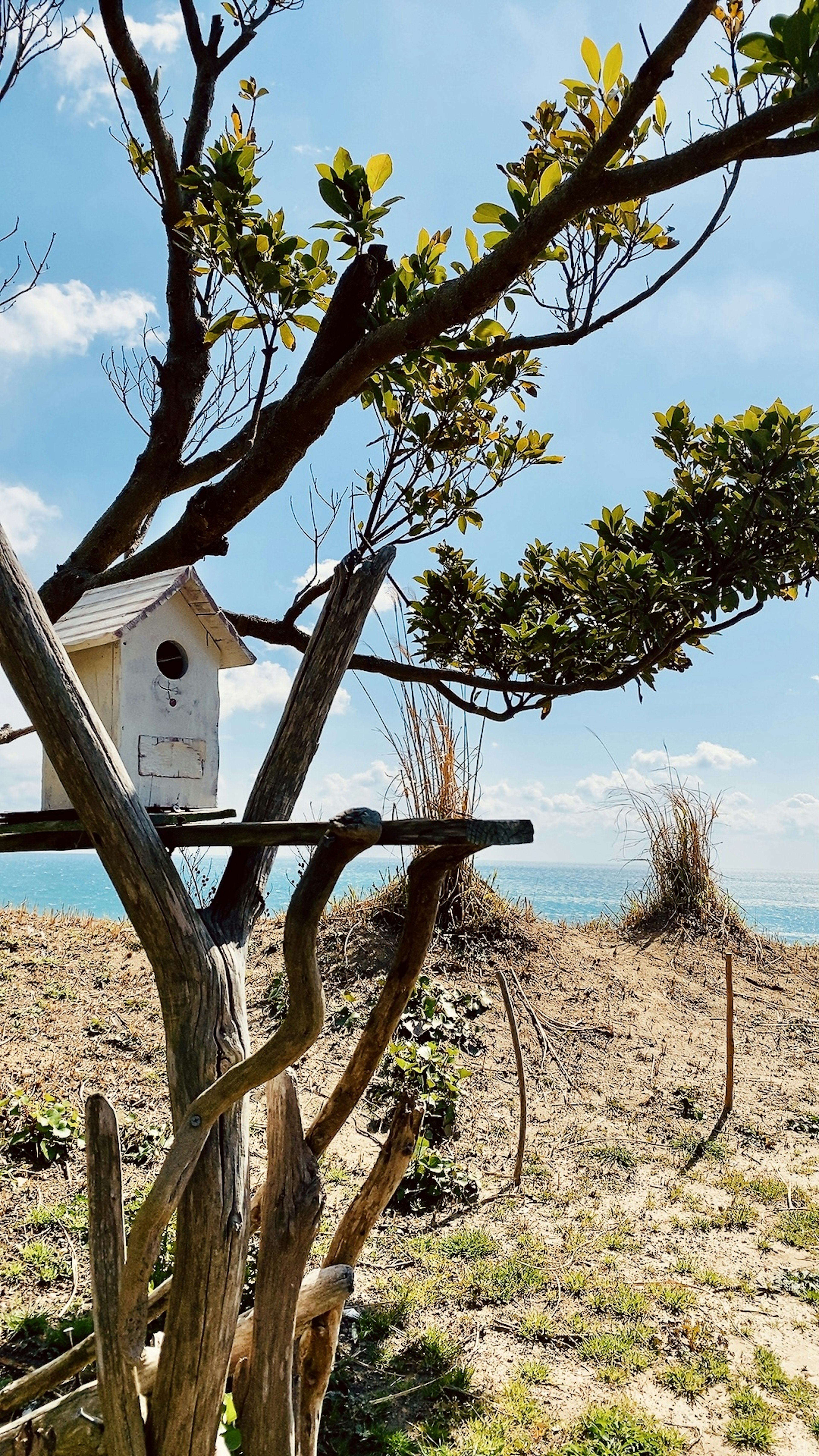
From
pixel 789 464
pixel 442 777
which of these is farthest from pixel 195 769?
pixel 442 777

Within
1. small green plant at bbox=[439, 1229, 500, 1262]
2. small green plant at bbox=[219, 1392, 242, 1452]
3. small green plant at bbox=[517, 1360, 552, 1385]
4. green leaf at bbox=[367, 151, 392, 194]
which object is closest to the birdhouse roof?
green leaf at bbox=[367, 151, 392, 194]

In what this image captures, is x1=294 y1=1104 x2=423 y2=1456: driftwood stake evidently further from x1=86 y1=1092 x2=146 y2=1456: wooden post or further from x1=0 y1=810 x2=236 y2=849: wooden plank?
x1=0 y1=810 x2=236 y2=849: wooden plank

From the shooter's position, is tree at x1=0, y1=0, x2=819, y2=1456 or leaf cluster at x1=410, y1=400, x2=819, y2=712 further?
leaf cluster at x1=410, y1=400, x2=819, y2=712

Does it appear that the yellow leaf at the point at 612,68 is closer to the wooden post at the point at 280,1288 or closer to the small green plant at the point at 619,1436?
the wooden post at the point at 280,1288

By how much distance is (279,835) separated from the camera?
5.43 ft

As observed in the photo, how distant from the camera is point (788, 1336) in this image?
329 centimetres

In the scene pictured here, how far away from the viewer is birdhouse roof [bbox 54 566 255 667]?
1.86 m

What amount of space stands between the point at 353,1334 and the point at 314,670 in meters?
2.48

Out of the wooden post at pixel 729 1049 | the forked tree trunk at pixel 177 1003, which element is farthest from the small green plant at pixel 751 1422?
the wooden post at pixel 729 1049

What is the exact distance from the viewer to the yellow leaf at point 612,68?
6.04 feet

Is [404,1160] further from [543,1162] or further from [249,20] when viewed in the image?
[249,20]

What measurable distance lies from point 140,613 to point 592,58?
1.48 meters

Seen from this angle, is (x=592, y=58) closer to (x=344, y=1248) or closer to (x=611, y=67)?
(x=611, y=67)

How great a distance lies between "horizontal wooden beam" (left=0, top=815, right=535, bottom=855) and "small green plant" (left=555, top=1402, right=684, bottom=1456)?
84.6 inches
